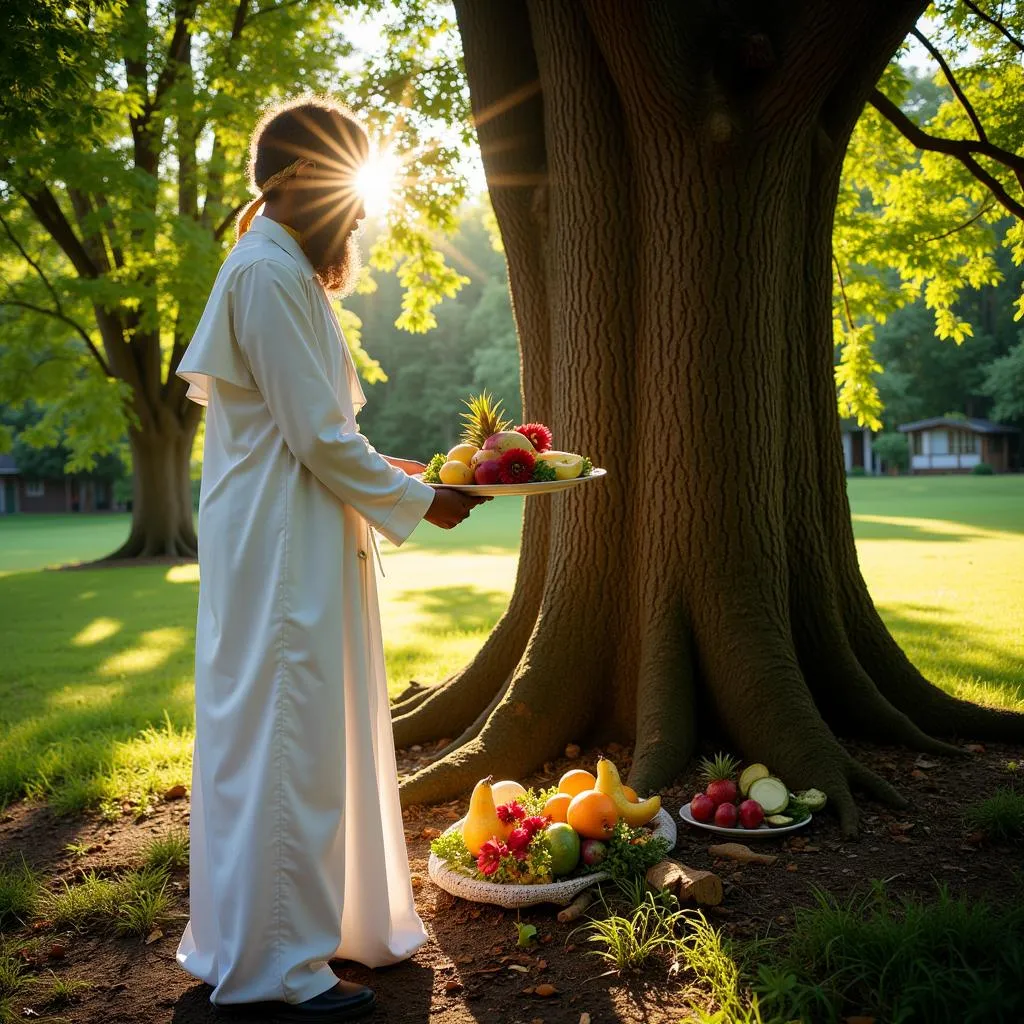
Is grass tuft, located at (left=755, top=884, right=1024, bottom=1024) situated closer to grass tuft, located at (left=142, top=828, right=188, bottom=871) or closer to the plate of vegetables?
the plate of vegetables

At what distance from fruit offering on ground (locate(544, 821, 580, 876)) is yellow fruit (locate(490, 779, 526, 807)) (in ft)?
1.22

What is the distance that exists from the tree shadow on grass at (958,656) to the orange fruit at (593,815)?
3716mm

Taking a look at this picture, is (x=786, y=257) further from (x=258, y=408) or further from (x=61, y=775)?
(x=61, y=775)

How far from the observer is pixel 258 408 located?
3.01 meters

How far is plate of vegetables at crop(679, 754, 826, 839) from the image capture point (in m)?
4.09

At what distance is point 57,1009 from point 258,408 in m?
2.03

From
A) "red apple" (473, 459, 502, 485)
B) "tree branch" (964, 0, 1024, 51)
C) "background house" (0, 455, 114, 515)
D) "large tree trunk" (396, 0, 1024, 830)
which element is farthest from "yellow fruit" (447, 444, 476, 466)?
"background house" (0, 455, 114, 515)

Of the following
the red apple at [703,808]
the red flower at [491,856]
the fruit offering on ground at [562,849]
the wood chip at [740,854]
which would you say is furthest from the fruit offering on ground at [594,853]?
the red apple at [703,808]

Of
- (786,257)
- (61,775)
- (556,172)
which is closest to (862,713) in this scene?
(786,257)

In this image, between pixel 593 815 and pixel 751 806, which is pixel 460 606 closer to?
pixel 751 806

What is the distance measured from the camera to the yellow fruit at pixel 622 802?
390 centimetres

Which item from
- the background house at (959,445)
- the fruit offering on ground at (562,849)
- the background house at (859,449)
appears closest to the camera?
the fruit offering on ground at (562,849)

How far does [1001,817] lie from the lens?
3.98 meters

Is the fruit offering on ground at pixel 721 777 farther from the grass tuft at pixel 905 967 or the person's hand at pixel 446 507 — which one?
the person's hand at pixel 446 507
